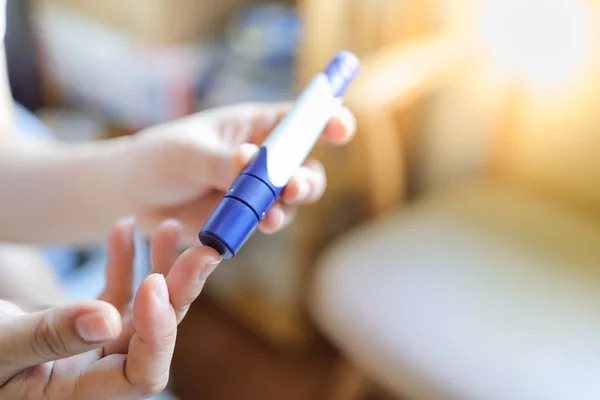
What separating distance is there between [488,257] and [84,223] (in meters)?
0.47

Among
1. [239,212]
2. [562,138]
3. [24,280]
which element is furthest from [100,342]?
[562,138]

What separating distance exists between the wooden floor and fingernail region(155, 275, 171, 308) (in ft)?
2.59

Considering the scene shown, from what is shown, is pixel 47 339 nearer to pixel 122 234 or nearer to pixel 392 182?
pixel 122 234

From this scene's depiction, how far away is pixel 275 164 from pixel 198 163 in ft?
0.34

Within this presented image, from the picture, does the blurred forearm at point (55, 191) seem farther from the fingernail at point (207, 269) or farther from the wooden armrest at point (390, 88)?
the wooden armrest at point (390, 88)

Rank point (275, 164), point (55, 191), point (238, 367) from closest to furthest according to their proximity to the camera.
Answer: point (275, 164) < point (55, 191) < point (238, 367)

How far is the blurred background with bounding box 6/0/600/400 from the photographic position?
699 mm

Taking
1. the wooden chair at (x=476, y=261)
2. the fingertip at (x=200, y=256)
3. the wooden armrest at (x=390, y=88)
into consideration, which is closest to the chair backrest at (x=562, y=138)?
the wooden chair at (x=476, y=261)

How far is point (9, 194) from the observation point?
23.5 inches

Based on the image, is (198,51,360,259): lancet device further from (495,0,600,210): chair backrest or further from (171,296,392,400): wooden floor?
(171,296,392,400): wooden floor

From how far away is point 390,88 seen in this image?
2.71 ft

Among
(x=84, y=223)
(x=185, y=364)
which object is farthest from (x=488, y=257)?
(x=185, y=364)

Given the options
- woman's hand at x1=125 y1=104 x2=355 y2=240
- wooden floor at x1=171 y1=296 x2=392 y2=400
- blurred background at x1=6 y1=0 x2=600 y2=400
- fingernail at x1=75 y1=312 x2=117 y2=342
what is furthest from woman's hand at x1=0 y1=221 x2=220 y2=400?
wooden floor at x1=171 y1=296 x2=392 y2=400

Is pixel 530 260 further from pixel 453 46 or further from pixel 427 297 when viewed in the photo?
pixel 453 46
